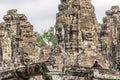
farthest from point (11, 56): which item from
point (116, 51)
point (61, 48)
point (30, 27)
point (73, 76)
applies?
point (73, 76)

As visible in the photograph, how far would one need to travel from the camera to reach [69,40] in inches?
1462

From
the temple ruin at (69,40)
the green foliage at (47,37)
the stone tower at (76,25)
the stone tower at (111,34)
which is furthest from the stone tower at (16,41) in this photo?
the green foliage at (47,37)

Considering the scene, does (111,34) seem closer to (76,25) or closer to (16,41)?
(16,41)

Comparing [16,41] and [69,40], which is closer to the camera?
[69,40]

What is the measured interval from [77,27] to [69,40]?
1.11m

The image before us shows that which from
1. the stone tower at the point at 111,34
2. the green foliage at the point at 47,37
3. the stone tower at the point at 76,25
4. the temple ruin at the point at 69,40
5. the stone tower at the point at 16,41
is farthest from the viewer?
the green foliage at the point at 47,37

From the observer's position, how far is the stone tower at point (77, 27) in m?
36.6

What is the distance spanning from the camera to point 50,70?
848cm

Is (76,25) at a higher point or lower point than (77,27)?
higher

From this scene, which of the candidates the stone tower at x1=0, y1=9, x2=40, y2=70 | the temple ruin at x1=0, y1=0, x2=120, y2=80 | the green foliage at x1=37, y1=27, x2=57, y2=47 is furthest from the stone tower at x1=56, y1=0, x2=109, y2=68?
the green foliage at x1=37, y1=27, x2=57, y2=47

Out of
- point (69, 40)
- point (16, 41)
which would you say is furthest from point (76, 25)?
point (16, 41)

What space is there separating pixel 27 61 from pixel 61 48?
6.12 metres

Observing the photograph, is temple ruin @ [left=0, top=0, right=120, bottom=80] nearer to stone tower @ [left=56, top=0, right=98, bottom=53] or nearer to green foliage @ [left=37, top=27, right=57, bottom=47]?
stone tower @ [left=56, top=0, right=98, bottom=53]

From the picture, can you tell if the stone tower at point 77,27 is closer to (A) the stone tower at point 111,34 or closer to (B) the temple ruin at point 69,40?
(B) the temple ruin at point 69,40
